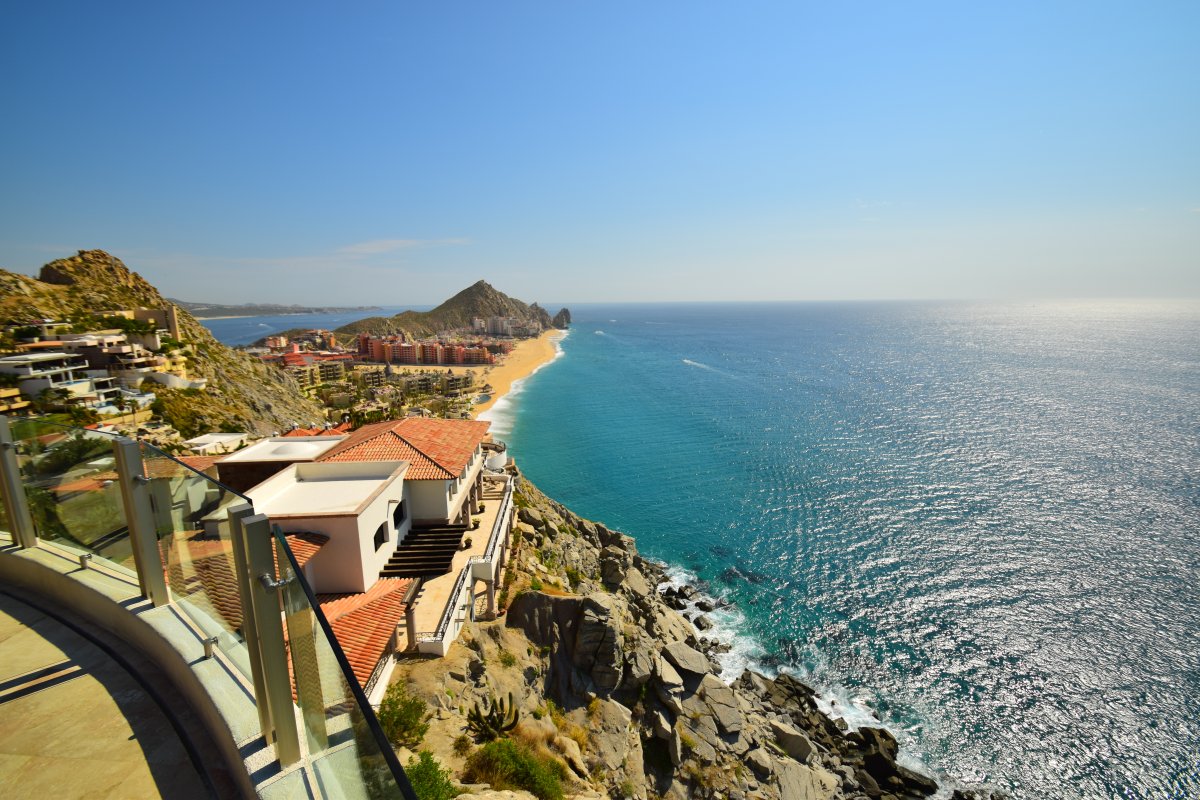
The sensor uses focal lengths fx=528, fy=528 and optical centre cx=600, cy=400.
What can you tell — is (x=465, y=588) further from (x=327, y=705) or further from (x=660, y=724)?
(x=327, y=705)

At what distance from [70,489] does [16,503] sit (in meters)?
0.91

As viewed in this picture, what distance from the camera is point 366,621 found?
44.1 feet

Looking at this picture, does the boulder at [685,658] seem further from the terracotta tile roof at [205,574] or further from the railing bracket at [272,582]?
the railing bracket at [272,582]

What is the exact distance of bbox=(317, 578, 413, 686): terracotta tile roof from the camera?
1227 cm

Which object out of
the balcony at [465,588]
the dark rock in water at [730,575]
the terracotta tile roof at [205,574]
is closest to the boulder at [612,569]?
the dark rock in water at [730,575]

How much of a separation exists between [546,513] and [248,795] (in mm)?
29123

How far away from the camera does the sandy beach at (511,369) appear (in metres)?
101

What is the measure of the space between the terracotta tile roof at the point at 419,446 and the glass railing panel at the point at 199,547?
14.6 meters

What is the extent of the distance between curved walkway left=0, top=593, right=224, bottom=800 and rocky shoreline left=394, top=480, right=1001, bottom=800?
8.06m

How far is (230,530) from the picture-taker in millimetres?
4172

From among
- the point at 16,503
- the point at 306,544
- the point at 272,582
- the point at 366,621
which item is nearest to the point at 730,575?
the point at 366,621

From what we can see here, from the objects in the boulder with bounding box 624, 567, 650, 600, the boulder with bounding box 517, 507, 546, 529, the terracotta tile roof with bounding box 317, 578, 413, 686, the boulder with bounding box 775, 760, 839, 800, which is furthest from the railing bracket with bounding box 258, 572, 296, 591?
the boulder with bounding box 624, 567, 650, 600

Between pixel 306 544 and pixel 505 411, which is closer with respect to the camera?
pixel 306 544

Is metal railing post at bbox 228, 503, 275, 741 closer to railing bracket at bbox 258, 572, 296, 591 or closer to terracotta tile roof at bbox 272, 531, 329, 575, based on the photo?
railing bracket at bbox 258, 572, 296, 591
